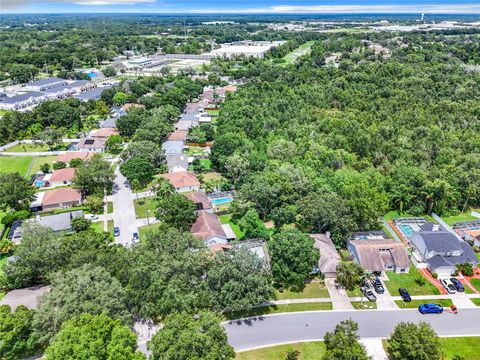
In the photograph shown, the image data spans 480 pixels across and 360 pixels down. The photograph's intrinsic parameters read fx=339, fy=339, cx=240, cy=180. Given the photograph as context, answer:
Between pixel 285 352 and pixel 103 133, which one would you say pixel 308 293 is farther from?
pixel 103 133

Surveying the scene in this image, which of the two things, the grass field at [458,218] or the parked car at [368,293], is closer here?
the parked car at [368,293]

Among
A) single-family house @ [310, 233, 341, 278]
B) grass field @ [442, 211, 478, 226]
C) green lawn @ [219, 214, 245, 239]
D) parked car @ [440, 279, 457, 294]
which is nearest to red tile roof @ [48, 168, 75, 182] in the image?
green lawn @ [219, 214, 245, 239]

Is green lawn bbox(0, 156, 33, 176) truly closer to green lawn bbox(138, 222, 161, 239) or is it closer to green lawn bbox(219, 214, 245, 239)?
green lawn bbox(138, 222, 161, 239)

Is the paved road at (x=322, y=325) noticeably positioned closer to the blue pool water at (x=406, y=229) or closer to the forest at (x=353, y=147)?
the forest at (x=353, y=147)

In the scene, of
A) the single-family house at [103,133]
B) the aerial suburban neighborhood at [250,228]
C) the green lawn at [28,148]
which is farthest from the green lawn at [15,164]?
the single-family house at [103,133]

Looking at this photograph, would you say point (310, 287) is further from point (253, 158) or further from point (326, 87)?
point (326, 87)

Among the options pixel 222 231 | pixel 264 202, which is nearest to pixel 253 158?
pixel 264 202
